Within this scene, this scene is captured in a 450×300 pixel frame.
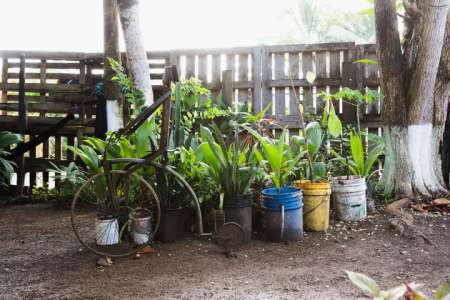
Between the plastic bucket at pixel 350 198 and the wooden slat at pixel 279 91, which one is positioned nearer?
the plastic bucket at pixel 350 198

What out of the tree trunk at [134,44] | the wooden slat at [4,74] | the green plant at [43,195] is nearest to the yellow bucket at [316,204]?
the tree trunk at [134,44]

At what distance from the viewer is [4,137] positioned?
553cm

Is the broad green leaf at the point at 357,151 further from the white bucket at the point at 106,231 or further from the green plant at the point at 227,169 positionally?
the white bucket at the point at 106,231

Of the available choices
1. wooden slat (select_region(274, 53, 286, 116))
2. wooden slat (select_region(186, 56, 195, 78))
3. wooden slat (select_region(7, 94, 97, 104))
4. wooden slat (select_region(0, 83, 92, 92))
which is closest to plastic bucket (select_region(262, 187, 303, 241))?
wooden slat (select_region(274, 53, 286, 116))

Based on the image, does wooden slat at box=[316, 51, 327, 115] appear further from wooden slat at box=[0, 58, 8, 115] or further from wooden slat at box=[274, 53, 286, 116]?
wooden slat at box=[0, 58, 8, 115]

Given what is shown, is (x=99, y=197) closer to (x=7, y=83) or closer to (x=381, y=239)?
(x=381, y=239)

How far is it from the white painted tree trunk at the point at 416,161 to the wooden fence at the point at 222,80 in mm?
1141

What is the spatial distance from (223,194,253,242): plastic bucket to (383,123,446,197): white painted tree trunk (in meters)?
2.06

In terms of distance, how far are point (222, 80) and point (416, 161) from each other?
276cm

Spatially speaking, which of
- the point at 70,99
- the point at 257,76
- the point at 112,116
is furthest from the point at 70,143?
the point at 257,76

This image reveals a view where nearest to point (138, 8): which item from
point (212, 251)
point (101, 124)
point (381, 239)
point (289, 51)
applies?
point (101, 124)

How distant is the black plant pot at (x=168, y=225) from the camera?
366 cm

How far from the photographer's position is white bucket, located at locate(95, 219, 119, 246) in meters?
3.49

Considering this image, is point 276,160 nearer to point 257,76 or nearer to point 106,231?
point 106,231
